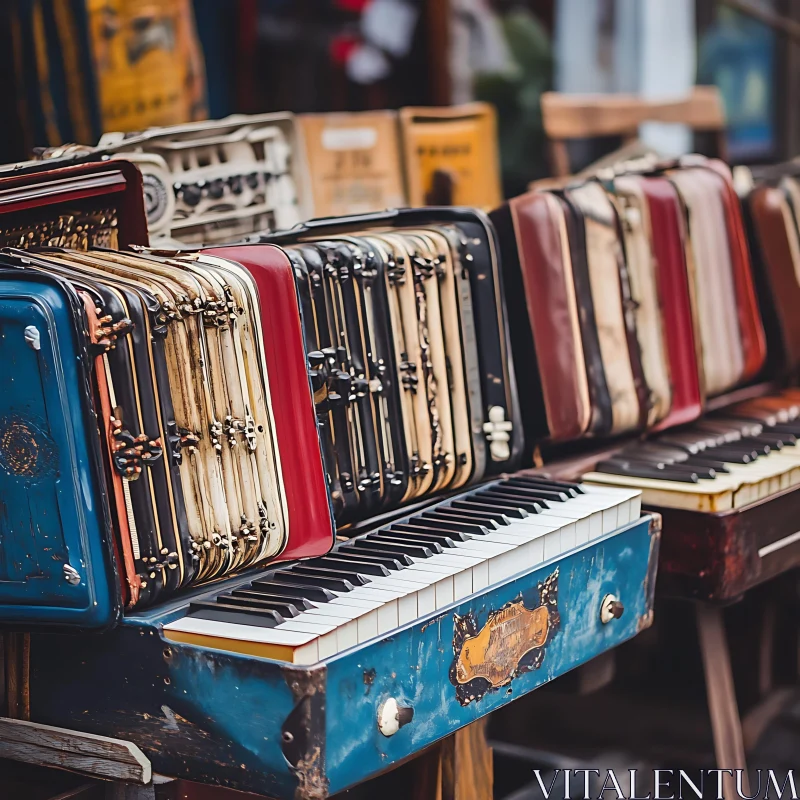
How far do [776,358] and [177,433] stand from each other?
7.37 feet

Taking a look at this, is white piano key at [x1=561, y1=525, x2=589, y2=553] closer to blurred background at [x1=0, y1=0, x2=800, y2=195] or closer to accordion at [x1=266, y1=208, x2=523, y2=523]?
accordion at [x1=266, y1=208, x2=523, y2=523]

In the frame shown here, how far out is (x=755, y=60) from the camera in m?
7.38

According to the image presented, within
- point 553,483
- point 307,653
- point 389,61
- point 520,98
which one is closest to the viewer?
point 307,653

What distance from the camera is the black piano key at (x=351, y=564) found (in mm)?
2135

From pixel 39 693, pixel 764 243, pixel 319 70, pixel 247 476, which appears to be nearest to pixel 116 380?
pixel 247 476

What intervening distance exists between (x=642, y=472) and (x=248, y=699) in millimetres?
1277

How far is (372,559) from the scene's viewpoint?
7.20 feet

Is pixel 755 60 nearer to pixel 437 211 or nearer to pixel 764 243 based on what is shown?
pixel 764 243

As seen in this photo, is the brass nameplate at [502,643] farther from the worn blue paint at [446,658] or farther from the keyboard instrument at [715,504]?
the keyboard instrument at [715,504]

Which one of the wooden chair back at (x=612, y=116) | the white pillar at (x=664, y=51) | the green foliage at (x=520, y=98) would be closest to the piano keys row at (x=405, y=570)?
the wooden chair back at (x=612, y=116)

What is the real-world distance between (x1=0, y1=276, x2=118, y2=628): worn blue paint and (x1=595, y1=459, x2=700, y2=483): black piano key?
4.37 ft

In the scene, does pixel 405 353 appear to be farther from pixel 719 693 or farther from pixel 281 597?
pixel 719 693

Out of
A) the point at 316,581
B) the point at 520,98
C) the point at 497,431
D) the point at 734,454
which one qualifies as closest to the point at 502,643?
the point at 316,581

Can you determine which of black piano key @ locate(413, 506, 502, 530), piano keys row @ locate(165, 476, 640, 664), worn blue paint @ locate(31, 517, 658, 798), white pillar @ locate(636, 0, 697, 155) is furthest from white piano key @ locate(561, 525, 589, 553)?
white pillar @ locate(636, 0, 697, 155)
